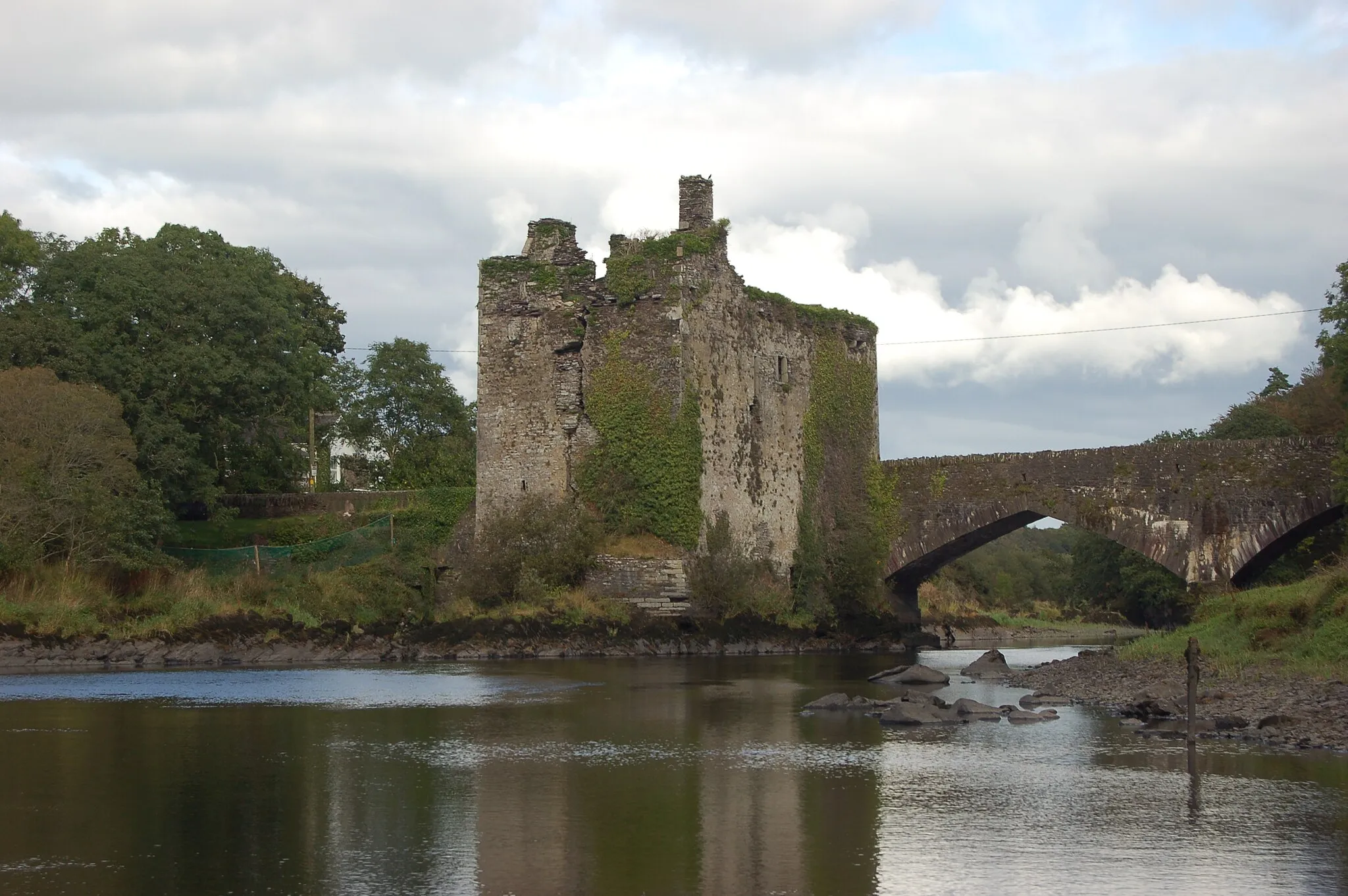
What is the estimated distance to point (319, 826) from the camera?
38.1ft

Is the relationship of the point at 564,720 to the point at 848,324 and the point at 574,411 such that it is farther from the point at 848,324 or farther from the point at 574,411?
the point at 848,324

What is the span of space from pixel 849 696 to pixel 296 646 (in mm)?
13563

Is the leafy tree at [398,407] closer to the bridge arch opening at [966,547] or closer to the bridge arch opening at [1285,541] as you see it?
the bridge arch opening at [966,547]

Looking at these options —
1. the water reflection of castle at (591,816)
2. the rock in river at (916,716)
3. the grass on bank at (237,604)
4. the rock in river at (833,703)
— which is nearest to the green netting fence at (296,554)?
the grass on bank at (237,604)

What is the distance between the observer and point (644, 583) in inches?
1325

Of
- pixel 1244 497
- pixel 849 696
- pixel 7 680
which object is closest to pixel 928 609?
pixel 1244 497

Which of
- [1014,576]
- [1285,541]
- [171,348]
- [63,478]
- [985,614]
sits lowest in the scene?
[985,614]

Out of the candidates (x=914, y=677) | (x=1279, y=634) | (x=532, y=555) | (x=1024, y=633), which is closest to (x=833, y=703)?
(x=914, y=677)

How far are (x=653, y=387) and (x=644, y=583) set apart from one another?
4544mm

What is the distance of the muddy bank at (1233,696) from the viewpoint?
1591cm

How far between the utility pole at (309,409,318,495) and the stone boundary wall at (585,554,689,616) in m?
16.1

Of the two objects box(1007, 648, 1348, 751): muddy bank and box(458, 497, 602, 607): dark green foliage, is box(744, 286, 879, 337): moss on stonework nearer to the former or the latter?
box(458, 497, 602, 607): dark green foliage

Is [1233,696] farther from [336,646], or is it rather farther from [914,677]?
[336,646]

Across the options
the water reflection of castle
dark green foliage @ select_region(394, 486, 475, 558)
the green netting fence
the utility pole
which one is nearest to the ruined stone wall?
dark green foliage @ select_region(394, 486, 475, 558)
